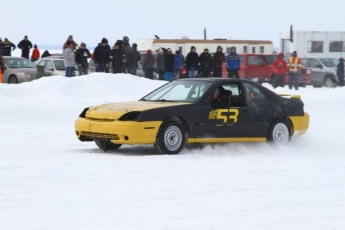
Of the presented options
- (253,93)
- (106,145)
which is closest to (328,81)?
(253,93)

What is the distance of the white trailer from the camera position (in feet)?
162

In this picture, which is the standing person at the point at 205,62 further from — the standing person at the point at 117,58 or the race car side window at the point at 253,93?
the race car side window at the point at 253,93

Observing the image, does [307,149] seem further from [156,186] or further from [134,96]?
[134,96]

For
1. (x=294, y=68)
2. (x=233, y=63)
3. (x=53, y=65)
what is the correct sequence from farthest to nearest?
(x=53, y=65) → (x=294, y=68) → (x=233, y=63)

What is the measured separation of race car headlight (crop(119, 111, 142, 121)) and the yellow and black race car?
0.01m

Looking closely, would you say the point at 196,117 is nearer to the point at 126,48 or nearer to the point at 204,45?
the point at 126,48

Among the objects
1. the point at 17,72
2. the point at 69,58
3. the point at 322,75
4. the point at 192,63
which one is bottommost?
the point at 322,75

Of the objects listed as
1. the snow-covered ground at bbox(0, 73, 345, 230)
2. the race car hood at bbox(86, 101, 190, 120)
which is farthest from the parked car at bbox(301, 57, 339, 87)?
the race car hood at bbox(86, 101, 190, 120)

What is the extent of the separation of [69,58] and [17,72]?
2.79 meters

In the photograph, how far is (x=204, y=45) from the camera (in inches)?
1943

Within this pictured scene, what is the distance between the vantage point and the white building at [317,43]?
4791cm

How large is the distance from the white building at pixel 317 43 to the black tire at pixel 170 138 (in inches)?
1372

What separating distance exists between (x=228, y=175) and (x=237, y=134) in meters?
2.97

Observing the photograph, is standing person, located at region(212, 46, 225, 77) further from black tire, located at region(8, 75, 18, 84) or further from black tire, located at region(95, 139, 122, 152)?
black tire, located at region(95, 139, 122, 152)
